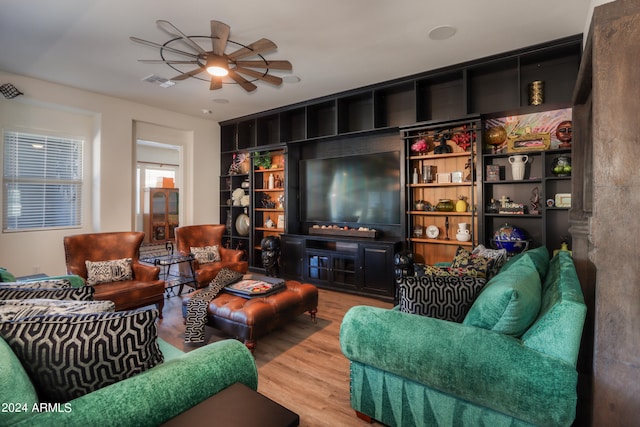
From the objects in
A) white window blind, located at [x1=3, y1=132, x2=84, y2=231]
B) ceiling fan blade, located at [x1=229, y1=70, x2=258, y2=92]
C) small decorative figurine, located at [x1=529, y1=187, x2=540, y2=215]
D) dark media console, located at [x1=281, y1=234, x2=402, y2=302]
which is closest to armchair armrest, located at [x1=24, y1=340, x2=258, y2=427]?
ceiling fan blade, located at [x1=229, y1=70, x2=258, y2=92]

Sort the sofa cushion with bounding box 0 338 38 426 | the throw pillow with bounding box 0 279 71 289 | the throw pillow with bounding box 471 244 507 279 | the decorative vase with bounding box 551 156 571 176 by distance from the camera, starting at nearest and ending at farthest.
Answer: the sofa cushion with bounding box 0 338 38 426, the throw pillow with bounding box 0 279 71 289, the throw pillow with bounding box 471 244 507 279, the decorative vase with bounding box 551 156 571 176

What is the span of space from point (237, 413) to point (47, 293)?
1278 mm

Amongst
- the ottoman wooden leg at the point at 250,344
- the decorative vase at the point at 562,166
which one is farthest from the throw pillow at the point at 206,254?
the decorative vase at the point at 562,166

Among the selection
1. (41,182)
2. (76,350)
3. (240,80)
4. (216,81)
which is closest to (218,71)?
(240,80)

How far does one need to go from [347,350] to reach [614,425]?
3.79ft

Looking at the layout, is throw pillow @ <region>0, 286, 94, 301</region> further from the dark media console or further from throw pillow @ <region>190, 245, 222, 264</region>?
the dark media console

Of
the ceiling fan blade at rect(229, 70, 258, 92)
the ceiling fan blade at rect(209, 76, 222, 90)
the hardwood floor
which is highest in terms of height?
the ceiling fan blade at rect(209, 76, 222, 90)

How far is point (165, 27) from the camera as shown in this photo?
2.81 m

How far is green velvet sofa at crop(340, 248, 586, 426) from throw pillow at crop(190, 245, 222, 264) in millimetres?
2966

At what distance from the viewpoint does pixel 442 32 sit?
293cm

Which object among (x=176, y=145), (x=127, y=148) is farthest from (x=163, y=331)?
(x=176, y=145)

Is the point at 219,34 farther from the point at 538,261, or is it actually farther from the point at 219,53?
the point at 538,261

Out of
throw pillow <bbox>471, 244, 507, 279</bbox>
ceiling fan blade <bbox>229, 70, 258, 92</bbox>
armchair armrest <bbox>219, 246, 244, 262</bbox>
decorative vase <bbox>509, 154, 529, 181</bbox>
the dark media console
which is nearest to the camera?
throw pillow <bbox>471, 244, 507, 279</bbox>

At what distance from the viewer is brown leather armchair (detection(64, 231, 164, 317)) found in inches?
119
